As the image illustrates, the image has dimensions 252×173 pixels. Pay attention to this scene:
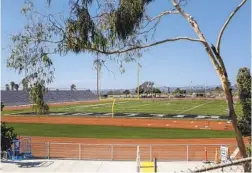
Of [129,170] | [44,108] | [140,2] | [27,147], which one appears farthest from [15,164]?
[140,2]

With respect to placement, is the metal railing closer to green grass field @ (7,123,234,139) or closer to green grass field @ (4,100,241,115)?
green grass field @ (7,123,234,139)

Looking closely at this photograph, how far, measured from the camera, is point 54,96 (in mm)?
110688

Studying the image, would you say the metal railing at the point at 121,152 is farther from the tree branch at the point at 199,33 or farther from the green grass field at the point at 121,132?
the tree branch at the point at 199,33

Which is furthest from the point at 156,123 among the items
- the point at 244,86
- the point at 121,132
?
the point at 244,86

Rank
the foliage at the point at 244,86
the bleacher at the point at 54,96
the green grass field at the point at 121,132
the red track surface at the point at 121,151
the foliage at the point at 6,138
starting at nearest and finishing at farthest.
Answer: the foliage at the point at 244,86 < the foliage at the point at 6,138 < the red track surface at the point at 121,151 < the green grass field at the point at 121,132 < the bleacher at the point at 54,96

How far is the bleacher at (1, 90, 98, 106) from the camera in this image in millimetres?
90188

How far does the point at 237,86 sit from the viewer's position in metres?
16.1

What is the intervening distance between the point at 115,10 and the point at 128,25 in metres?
0.55

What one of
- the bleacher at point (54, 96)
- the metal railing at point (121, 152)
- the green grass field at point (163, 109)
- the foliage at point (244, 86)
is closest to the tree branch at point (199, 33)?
the foliage at point (244, 86)

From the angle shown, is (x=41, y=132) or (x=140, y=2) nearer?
(x=140, y=2)

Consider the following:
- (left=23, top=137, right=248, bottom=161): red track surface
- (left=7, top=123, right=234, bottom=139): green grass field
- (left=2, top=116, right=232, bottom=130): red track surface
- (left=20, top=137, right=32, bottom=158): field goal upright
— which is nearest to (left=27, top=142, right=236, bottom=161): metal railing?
(left=23, top=137, right=248, bottom=161): red track surface

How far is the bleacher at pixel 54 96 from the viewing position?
90.2 m

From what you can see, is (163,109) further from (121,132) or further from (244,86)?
(244,86)

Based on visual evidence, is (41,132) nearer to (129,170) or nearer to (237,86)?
(129,170)
